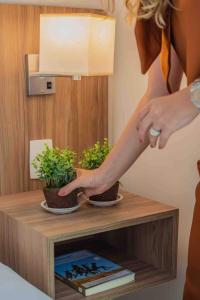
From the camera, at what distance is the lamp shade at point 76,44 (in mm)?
1347

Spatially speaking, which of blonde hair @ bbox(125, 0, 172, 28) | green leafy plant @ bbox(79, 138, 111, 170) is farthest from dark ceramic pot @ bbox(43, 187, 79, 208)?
blonde hair @ bbox(125, 0, 172, 28)

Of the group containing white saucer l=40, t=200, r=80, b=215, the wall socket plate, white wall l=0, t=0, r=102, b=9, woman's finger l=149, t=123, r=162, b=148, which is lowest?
white saucer l=40, t=200, r=80, b=215

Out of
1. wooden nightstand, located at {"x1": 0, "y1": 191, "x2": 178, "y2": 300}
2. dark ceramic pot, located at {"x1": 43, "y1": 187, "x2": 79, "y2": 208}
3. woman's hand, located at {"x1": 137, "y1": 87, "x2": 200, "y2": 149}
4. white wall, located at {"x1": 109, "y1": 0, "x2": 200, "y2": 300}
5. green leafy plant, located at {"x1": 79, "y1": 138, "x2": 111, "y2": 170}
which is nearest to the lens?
woman's hand, located at {"x1": 137, "y1": 87, "x2": 200, "y2": 149}

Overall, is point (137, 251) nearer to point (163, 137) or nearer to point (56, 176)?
point (56, 176)

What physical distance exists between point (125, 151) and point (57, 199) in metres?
0.21

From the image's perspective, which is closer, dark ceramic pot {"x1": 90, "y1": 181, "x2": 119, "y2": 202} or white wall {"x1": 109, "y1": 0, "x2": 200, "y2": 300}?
dark ceramic pot {"x1": 90, "y1": 181, "x2": 119, "y2": 202}

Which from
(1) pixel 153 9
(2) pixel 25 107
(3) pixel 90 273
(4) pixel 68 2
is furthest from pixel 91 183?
(4) pixel 68 2

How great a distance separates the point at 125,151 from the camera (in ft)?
4.05

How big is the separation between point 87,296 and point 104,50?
0.64m

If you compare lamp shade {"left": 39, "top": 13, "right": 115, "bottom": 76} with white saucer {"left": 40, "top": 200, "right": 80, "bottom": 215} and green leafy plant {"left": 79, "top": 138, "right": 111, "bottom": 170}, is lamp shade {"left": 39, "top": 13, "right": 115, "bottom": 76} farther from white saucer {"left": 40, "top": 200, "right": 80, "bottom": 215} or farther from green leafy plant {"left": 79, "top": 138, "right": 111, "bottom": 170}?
white saucer {"left": 40, "top": 200, "right": 80, "bottom": 215}

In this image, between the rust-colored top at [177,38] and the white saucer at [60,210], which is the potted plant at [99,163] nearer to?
the white saucer at [60,210]

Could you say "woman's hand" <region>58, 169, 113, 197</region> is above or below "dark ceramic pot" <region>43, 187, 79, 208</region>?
above

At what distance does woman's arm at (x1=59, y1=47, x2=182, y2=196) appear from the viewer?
46.7 inches

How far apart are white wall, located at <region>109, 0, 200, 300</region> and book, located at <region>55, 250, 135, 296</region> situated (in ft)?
0.96
